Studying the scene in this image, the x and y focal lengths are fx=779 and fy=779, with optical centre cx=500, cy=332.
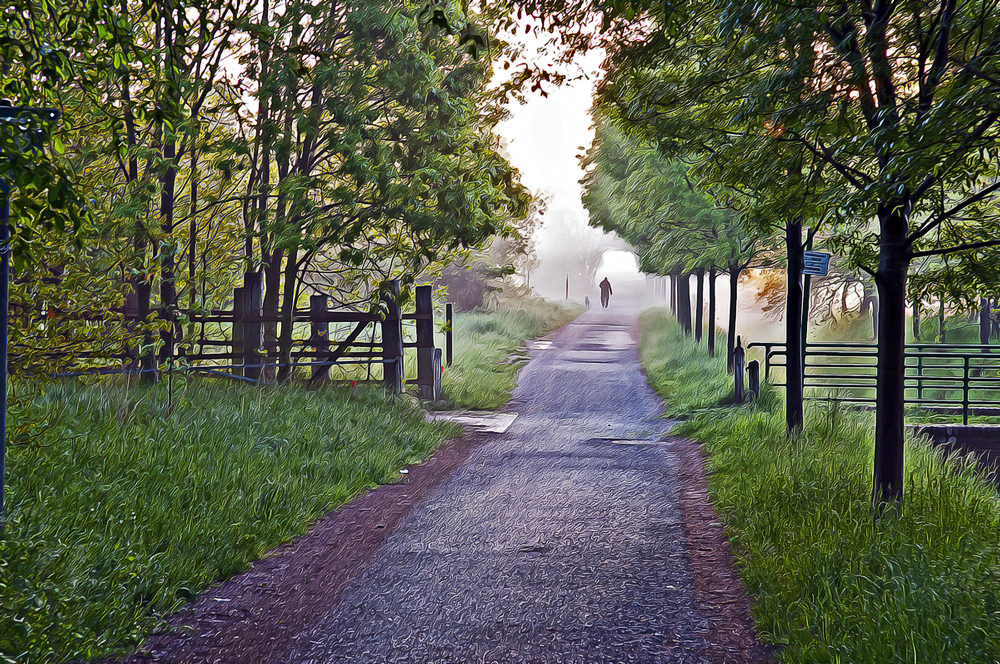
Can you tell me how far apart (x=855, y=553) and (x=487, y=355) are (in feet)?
57.0

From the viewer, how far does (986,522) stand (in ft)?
19.9

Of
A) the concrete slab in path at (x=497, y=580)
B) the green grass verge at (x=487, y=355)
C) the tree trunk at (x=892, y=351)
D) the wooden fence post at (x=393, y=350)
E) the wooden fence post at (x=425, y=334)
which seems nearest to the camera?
the concrete slab in path at (x=497, y=580)

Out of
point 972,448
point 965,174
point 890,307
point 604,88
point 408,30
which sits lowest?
point 972,448

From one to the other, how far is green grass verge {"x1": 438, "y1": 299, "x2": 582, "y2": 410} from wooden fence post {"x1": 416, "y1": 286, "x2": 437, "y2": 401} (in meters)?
0.80

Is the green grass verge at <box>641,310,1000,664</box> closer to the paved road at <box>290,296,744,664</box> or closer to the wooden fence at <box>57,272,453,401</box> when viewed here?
the paved road at <box>290,296,744,664</box>

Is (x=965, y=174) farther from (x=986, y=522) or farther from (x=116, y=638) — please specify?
(x=116, y=638)

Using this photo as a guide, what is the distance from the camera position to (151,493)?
6.20 m

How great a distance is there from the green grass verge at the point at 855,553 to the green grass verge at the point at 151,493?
3771mm

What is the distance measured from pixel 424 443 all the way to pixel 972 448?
10399 mm

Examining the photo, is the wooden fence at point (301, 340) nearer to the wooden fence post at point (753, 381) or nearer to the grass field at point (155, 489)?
the grass field at point (155, 489)

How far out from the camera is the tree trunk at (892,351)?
20.6 feet

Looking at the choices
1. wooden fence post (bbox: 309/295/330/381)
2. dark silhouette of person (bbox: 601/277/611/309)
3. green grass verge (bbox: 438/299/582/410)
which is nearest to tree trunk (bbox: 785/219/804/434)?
green grass verge (bbox: 438/299/582/410)

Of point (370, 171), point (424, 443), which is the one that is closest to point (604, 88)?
point (370, 171)

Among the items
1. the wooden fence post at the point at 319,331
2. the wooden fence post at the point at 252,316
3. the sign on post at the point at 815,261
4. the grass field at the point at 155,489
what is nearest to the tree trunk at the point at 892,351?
the sign on post at the point at 815,261
